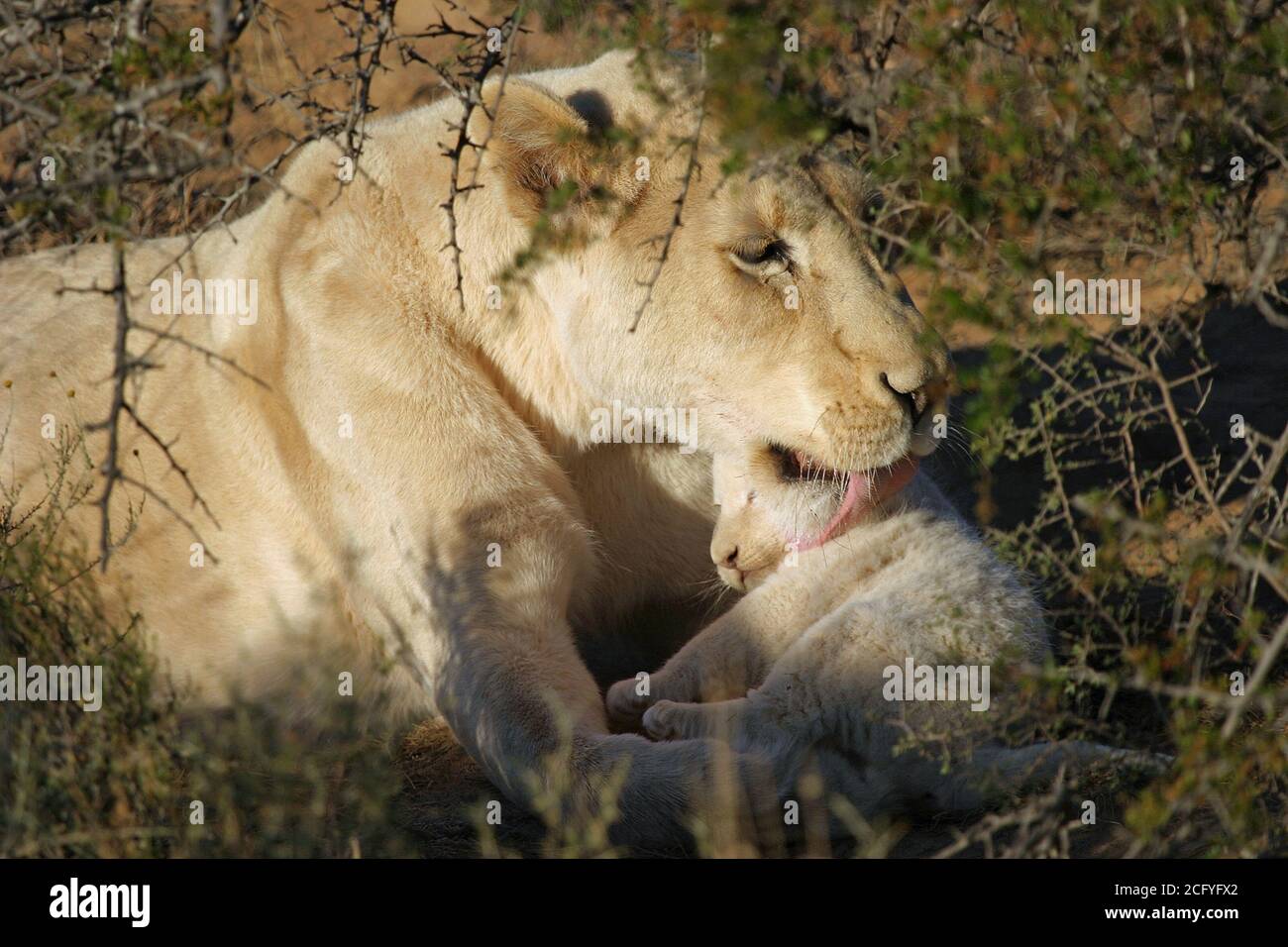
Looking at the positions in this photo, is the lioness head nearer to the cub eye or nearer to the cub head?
the cub eye

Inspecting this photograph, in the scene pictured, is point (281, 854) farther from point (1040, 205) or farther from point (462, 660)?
point (1040, 205)

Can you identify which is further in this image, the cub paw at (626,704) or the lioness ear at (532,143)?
the cub paw at (626,704)

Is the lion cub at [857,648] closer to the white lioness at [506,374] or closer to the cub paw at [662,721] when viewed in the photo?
the cub paw at [662,721]

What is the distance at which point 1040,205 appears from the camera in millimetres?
3055

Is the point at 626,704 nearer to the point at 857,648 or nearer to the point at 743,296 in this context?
the point at 857,648

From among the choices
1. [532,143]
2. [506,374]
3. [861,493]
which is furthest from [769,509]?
[532,143]

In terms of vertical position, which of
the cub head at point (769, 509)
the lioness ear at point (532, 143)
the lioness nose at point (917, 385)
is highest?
the lioness ear at point (532, 143)

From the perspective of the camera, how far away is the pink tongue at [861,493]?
13.2 ft

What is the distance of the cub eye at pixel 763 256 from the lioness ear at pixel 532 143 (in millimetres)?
423

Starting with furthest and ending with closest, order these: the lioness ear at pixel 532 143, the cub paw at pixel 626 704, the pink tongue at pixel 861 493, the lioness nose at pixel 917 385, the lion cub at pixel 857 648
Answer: the pink tongue at pixel 861 493, the cub paw at pixel 626 704, the lioness nose at pixel 917 385, the lioness ear at pixel 532 143, the lion cub at pixel 857 648

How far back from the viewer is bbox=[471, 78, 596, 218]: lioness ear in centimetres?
360

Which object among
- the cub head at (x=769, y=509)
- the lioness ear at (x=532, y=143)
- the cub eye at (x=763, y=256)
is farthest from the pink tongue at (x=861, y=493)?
the lioness ear at (x=532, y=143)

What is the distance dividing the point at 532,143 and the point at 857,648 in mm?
1504
